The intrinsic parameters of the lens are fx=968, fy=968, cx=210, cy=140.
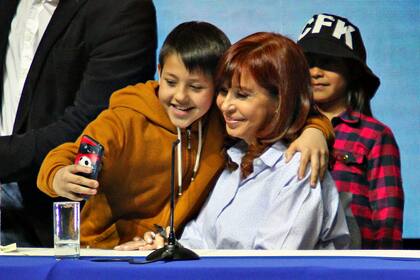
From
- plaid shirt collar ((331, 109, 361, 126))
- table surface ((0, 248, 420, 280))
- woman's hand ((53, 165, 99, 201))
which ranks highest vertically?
plaid shirt collar ((331, 109, 361, 126))

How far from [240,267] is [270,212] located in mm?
512

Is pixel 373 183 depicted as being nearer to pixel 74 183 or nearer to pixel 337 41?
pixel 337 41

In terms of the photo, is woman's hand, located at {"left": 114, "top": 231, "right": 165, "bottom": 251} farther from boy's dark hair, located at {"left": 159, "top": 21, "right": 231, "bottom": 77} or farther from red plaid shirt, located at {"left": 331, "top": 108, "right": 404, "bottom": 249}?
red plaid shirt, located at {"left": 331, "top": 108, "right": 404, "bottom": 249}

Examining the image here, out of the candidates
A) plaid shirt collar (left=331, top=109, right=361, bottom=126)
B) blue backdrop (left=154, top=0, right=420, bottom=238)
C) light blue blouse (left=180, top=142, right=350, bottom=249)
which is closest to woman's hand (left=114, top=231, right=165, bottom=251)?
light blue blouse (left=180, top=142, right=350, bottom=249)

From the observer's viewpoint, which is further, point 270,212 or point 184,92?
point 184,92

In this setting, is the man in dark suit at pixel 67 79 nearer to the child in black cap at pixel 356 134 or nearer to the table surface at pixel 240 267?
the child in black cap at pixel 356 134

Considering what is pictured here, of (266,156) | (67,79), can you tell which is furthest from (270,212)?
(67,79)

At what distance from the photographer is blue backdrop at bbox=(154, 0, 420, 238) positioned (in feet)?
10.3

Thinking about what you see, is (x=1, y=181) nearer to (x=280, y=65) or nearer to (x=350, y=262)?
(x=280, y=65)

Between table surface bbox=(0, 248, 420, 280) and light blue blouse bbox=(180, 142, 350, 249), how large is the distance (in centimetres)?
27

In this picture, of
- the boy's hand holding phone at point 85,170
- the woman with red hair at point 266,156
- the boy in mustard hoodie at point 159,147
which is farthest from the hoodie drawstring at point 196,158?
the boy's hand holding phone at point 85,170

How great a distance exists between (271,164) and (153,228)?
385 mm

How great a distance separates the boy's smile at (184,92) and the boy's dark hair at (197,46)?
0.06ft

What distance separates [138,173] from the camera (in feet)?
8.57
